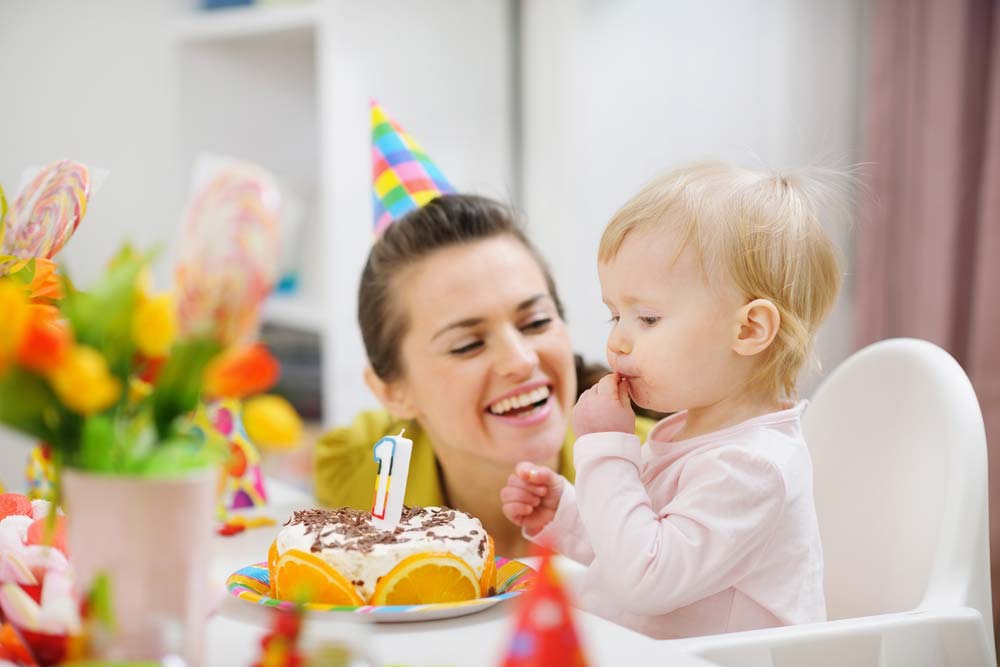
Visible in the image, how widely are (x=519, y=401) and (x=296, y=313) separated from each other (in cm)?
121

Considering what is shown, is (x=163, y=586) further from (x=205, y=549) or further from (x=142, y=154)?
(x=142, y=154)

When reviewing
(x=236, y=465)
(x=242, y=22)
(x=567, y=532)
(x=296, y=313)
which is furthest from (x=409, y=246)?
(x=242, y=22)

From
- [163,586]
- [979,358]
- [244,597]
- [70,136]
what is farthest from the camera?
[70,136]

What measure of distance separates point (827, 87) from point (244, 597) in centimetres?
184

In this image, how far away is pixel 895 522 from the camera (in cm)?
111

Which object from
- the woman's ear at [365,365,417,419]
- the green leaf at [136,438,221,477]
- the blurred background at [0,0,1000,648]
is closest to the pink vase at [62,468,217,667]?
the green leaf at [136,438,221,477]

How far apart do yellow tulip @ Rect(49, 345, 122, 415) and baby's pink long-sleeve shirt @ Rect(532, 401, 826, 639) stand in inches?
19.4

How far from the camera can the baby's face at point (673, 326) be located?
972mm

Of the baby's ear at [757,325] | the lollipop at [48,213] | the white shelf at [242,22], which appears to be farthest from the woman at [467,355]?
the white shelf at [242,22]

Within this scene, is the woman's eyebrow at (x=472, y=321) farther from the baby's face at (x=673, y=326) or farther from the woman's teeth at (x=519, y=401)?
the baby's face at (x=673, y=326)

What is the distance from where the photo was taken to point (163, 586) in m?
0.60

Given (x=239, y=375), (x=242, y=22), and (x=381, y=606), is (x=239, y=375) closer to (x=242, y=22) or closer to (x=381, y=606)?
(x=381, y=606)

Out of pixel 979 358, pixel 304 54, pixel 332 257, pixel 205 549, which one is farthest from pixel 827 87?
pixel 205 549

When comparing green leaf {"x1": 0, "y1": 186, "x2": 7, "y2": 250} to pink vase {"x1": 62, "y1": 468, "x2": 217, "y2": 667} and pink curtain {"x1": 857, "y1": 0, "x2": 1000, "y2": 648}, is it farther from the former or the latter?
pink curtain {"x1": 857, "y1": 0, "x2": 1000, "y2": 648}
